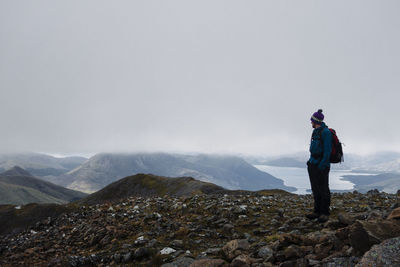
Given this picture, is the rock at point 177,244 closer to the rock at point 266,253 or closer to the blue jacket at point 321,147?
the rock at point 266,253

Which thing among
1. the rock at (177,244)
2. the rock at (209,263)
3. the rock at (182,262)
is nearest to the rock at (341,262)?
the rock at (209,263)

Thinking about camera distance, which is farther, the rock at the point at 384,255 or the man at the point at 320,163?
the man at the point at 320,163

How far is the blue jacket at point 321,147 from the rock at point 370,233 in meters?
5.32

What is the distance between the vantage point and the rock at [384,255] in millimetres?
3652

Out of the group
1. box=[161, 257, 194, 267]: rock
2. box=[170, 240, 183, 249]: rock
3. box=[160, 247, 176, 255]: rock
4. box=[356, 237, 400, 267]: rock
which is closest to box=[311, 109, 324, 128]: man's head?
box=[356, 237, 400, 267]: rock

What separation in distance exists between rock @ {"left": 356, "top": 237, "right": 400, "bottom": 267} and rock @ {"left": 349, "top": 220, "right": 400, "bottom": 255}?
48cm

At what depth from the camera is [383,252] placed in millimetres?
3850

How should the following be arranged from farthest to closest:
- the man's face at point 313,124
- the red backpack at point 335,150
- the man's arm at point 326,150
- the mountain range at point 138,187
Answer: the mountain range at point 138,187
the man's face at point 313,124
the red backpack at point 335,150
the man's arm at point 326,150

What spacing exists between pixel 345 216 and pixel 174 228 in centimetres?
690

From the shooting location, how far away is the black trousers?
409 inches

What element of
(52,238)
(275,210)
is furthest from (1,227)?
(275,210)

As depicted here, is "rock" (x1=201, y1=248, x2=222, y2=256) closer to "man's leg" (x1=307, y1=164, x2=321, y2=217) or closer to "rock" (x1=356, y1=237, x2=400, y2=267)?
"rock" (x1=356, y1=237, x2=400, y2=267)

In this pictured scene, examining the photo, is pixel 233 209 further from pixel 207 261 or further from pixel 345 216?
pixel 207 261

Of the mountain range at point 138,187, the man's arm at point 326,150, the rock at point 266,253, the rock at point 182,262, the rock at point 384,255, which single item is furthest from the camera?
the mountain range at point 138,187
